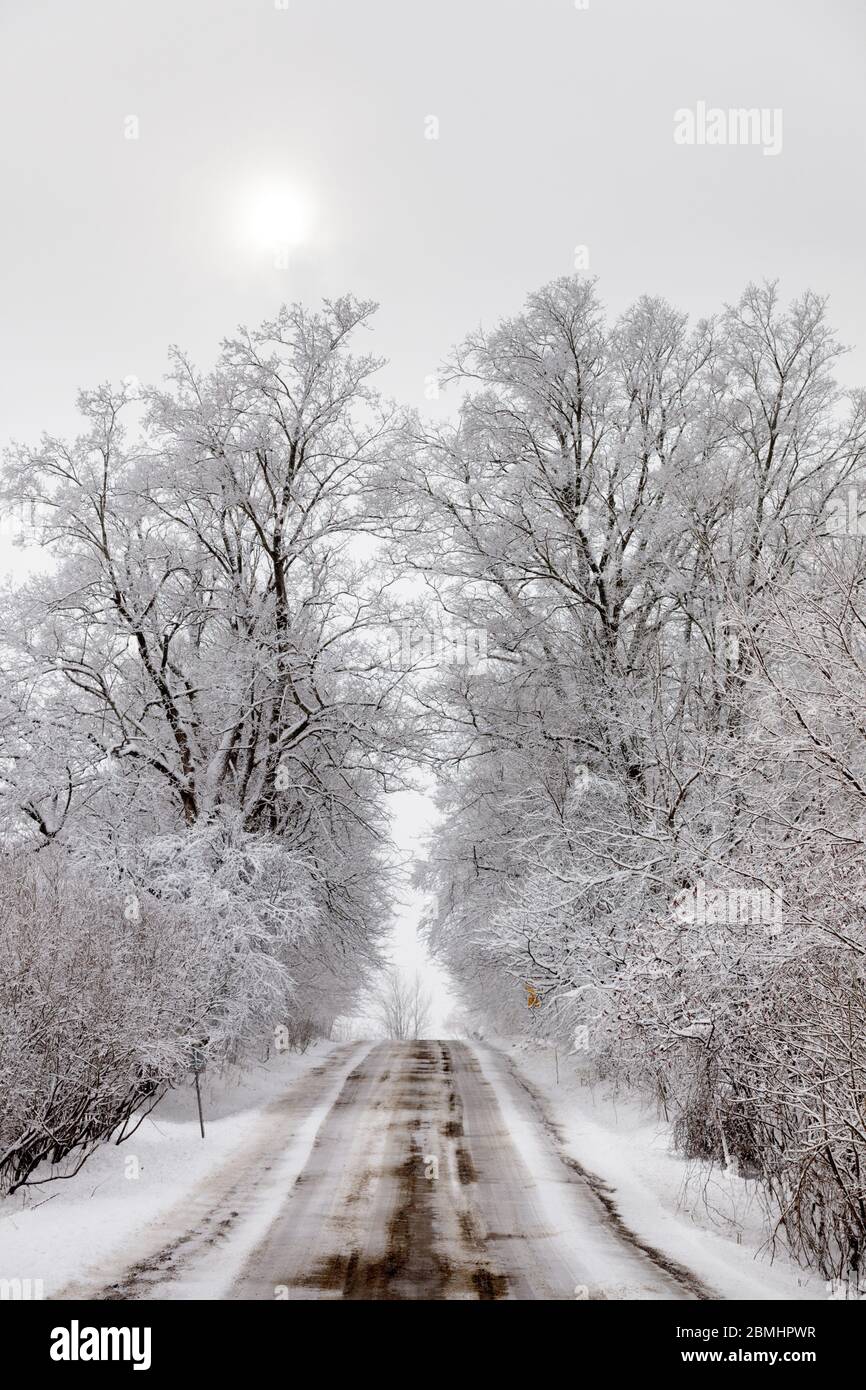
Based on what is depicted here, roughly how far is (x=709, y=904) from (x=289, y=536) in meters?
12.2

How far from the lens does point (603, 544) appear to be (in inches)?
675

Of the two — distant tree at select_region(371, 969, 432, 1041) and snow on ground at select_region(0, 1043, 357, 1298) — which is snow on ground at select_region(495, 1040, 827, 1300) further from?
distant tree at select_region(371, 969, 432, 1041)

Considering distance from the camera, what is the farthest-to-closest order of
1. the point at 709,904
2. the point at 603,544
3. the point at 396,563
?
the point at 396,563 → the point at 603,544 → the point at 709,904

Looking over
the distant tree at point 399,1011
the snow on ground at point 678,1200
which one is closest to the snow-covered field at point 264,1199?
the snow on ground at point 678,1200

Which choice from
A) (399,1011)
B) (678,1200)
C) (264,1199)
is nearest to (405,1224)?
(264,1199)

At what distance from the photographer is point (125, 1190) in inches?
348

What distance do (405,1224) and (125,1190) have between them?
2.91m

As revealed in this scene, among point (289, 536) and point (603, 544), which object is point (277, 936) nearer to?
point (289, 536)

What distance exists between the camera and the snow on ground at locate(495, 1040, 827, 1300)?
6.49m

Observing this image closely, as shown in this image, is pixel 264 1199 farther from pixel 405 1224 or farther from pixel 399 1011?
pixel 399 1011

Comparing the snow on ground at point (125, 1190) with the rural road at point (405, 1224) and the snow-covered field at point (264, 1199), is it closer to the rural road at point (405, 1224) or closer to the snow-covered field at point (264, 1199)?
the snow-covered field at point (264, 1199)

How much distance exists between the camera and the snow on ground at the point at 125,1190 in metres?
6.58
